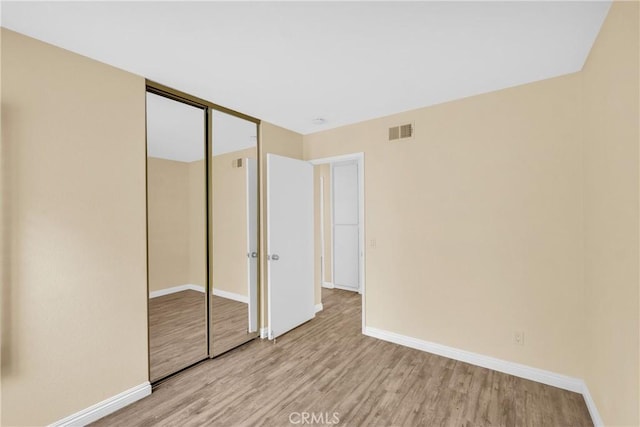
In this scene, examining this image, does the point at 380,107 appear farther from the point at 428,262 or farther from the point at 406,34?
the point at 428,262

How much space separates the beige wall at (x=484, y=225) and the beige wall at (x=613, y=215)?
0.17 metres

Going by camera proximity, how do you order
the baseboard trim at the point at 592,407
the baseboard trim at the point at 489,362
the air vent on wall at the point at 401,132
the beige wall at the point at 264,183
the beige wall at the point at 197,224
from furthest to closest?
1. the beige wall at the point at 264,183
2. the air vent on wall at the point at 401,132
3. the beige wall at the point at 197,224
4. the baseboard trim at the point at 489,362
5. the baseboard trim at the point at 592,407

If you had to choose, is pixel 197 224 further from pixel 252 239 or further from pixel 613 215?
pixel 613 215

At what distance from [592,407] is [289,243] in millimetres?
2912

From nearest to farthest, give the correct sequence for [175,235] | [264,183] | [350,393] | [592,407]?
[592,407]
[350,393]
[175,235]
[264,183]

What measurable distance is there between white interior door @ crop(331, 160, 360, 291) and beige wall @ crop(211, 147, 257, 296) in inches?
94.1

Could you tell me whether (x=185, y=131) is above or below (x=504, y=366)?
above


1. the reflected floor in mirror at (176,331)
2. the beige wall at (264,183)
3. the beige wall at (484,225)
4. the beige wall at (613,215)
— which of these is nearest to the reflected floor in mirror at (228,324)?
A: the reflected floor in mirror at (176,331)

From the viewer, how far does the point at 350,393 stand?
7.28 ft

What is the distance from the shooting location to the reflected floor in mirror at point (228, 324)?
282cm

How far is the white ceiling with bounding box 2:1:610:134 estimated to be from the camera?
1511 millimetres

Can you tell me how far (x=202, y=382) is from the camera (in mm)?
2365

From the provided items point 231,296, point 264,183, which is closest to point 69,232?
point 231,296

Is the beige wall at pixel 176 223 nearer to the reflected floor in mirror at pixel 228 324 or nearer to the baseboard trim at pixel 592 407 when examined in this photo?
the reflected floor in mirror at pixel 228 324
